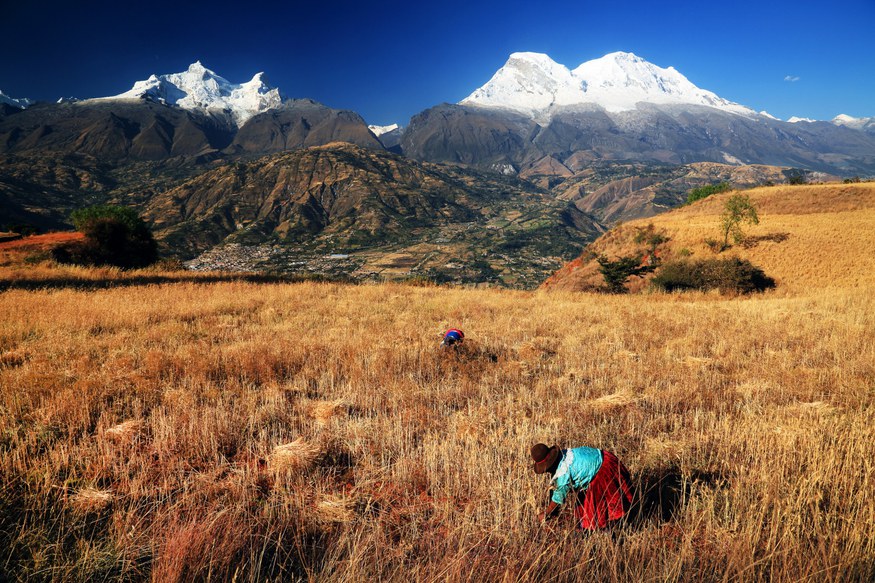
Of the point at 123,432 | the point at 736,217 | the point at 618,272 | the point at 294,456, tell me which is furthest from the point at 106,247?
the point at 736,217

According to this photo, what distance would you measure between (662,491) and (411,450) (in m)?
3.19

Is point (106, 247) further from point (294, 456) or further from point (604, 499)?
point (604, 499)

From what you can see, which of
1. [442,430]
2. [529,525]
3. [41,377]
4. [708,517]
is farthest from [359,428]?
[41,377]

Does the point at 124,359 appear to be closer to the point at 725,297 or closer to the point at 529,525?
the point at 529,525

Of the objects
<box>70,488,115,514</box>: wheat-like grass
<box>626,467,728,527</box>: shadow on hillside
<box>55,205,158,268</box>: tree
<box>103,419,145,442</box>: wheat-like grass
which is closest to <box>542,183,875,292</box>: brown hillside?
<box>626,467,728,527</box>: shadow on hillside

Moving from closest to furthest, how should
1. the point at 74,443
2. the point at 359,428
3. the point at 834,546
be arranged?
the point at 834,546 → the point at 74,443 → the point at 359,428

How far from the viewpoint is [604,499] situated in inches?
143

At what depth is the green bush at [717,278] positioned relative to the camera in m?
26.0

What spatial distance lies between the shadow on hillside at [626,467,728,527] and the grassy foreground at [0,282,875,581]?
42 mm

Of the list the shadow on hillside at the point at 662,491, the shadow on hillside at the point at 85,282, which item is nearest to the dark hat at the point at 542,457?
the shadow on hillside at the point at 662,491

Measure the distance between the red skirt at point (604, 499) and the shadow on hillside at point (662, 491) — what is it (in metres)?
0.14

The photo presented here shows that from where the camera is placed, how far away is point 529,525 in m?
3.69

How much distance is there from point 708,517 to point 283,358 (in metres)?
8.55

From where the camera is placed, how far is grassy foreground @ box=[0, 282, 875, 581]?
319 cm
